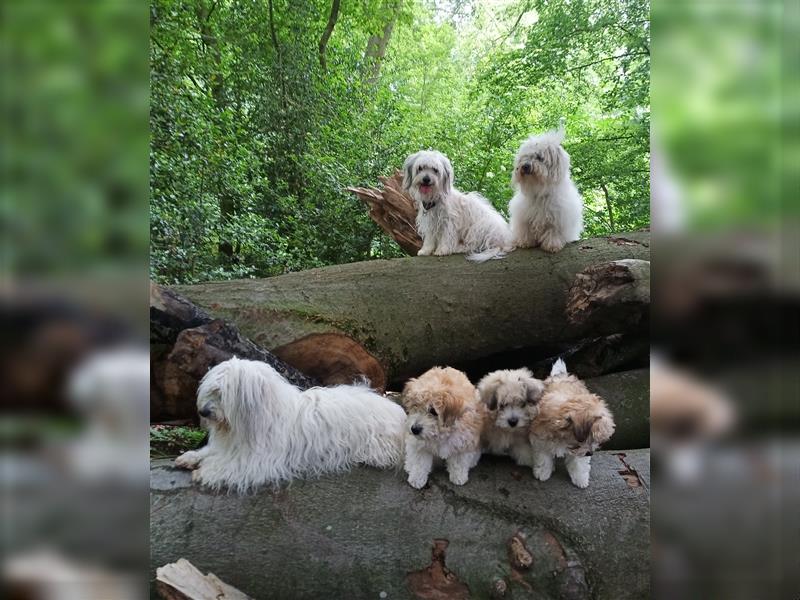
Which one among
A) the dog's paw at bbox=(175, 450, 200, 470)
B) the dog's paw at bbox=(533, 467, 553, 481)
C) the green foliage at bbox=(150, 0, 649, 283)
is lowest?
the dog's paw at bbox=(533, 467, 553, 481)

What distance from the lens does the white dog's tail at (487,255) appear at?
423 centimetres

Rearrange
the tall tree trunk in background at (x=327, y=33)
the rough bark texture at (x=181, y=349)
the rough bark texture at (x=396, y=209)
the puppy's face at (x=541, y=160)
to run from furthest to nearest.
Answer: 1. the tall tree trunk in background at (x=327, y=33)
2. the rough bark texture at (x=396, y=209)
3. the puppy's face at (x=541, y=160)
4. the rough bark texture at (x=181, y=349)

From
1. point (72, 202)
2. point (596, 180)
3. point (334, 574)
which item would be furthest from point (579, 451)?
point (596, 180)

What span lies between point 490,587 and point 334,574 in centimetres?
69

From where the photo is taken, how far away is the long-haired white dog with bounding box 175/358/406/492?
2711 mm

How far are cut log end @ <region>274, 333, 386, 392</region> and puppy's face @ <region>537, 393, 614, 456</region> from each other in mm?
1333

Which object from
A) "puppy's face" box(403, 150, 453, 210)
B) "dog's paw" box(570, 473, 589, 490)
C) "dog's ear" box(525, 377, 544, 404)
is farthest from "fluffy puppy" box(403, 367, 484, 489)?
"puppy's face" box(403, 150, 453, 210)

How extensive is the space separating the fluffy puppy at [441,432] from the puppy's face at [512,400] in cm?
9

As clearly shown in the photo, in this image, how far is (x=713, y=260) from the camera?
3.97 ft

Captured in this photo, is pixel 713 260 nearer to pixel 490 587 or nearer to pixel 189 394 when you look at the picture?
pixel 490 587

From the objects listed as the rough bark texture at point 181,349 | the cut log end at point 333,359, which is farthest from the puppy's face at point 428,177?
the rough bark texture at point 181,349

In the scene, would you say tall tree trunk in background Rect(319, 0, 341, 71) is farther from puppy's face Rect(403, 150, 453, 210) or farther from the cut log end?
the cut log end

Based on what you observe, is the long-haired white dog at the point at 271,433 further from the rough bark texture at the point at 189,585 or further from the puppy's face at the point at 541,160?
the puppy's face at the point at 541,160

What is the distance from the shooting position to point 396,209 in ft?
18.4
